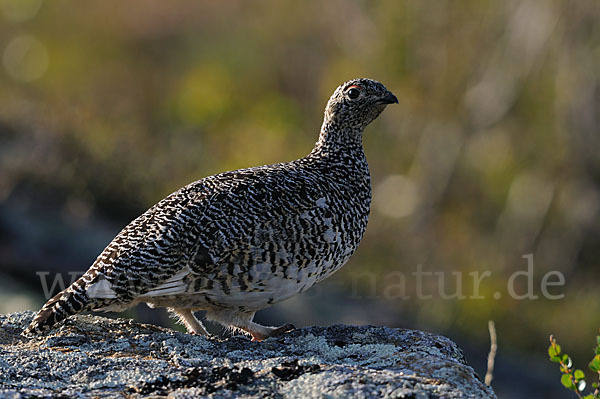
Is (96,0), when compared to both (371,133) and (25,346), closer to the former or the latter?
(371,133)

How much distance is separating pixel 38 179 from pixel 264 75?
1105 cm

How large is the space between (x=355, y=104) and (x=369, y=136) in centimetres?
1033

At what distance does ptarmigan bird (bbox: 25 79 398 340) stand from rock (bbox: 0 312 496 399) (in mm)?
226

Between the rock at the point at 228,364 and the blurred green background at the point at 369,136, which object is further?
the blurred green background at the point at 369,136

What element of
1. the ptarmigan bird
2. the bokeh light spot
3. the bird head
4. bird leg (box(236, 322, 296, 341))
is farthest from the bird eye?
the bokeh light spot

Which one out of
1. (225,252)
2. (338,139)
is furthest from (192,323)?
(338,139)

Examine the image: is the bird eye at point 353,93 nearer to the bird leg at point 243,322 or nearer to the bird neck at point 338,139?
the bird neck at point 338,139

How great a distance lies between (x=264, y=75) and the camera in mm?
19797

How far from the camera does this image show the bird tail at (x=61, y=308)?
13.6 feet

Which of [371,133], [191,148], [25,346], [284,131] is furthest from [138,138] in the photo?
[25,346]

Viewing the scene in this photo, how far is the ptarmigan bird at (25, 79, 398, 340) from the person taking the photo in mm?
4320

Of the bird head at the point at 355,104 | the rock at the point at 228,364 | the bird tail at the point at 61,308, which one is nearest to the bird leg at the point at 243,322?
the rock at the point at 228,364

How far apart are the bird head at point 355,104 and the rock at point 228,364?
187cm

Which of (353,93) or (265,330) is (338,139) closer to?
(353,93)
